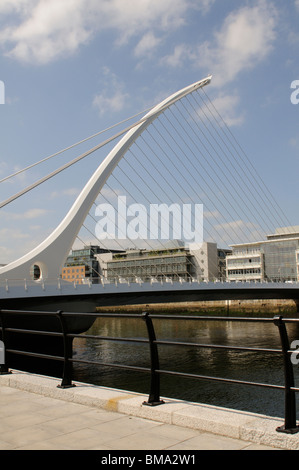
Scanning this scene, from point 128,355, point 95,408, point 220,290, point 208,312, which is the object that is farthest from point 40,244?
point 208,312

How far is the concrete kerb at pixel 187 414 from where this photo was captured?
10.8ft

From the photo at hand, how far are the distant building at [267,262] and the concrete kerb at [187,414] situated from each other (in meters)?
74.4

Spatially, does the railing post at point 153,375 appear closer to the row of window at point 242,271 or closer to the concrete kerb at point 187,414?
the concrete kerb at point 187,414

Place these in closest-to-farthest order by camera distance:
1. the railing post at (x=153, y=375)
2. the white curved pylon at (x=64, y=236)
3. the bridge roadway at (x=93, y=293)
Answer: the railing post at (x=153, y=375) → the bridge roadway at (x=93, y=293) → the white curved pylon at (x=64, y=236)

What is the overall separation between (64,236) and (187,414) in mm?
24102

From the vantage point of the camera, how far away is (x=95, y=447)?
3.25 m

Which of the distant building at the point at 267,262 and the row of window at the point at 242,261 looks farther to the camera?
the row of window at the point at 242,261

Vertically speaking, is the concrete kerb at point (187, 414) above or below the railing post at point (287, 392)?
below

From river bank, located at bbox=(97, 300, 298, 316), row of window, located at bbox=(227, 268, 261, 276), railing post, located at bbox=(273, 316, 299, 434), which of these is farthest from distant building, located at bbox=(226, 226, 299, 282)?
railing post, located at bbox=(273, 316, 299, 434)

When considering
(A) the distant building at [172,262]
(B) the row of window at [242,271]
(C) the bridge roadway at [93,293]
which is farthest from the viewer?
(B) the row of window at [242,271]

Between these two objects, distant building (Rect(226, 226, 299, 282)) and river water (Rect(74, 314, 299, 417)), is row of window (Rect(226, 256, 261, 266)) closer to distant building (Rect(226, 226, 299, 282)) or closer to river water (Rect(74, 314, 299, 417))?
distant building (Rect(226, 226, 299, 282))

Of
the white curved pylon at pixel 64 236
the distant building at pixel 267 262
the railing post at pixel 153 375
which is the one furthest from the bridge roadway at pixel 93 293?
the distant building at pixel 267 262

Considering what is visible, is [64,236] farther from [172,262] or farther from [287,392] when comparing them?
[172,262]
